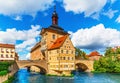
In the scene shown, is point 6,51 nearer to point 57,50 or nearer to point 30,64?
point 30,64

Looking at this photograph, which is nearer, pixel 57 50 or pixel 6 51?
pixel 57 50

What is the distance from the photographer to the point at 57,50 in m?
60.1

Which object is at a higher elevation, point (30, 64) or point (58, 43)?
point (58, 43)

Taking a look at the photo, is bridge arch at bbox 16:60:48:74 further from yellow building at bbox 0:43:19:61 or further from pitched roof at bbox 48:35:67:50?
yellow building at bbox 0:43:19:61

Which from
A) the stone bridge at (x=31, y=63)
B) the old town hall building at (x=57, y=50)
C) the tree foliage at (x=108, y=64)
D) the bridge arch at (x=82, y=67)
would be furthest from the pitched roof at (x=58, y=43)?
the tree foliage at (x=108, y=64)

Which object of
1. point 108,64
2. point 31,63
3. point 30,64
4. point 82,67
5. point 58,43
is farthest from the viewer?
point 82,67

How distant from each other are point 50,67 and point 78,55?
1401 inches

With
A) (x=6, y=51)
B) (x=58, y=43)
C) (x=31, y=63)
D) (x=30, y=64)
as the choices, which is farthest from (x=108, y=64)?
(x=6, y=51)

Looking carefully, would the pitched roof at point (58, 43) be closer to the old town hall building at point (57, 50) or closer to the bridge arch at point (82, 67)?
the old town hall building at point (57, 50)

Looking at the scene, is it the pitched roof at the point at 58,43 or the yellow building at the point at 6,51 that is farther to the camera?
the yellow building at the point at 6,51

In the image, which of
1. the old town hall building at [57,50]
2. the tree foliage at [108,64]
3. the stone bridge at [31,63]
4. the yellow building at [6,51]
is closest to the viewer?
the stone bridge at [31,63]

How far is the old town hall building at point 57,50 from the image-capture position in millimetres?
60253

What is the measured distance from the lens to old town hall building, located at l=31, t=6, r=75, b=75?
198 ft

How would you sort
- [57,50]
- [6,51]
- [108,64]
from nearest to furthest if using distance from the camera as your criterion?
[57,50] < [108,64] < [6,51]
